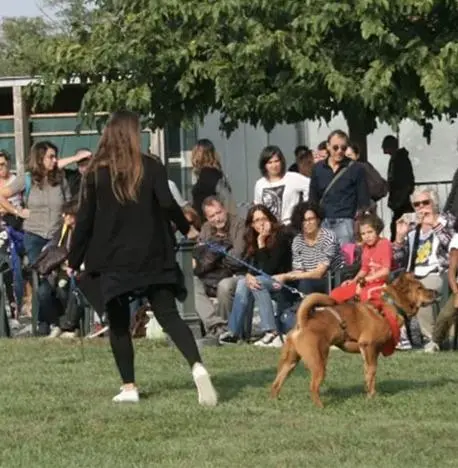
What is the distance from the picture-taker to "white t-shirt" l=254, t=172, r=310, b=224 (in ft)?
52.0

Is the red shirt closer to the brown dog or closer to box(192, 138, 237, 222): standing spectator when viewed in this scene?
box(192, 138, 237, 222): standing spectator

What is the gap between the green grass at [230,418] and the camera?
8.10 meters

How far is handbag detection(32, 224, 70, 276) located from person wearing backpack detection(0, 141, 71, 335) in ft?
0.85

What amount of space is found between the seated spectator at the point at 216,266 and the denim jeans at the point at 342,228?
41.8 inches

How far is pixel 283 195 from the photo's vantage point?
15867 millimetres

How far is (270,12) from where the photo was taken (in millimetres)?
18500

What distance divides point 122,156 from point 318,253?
522cm

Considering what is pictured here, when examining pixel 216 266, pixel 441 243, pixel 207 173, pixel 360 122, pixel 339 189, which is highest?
pixel 360 122

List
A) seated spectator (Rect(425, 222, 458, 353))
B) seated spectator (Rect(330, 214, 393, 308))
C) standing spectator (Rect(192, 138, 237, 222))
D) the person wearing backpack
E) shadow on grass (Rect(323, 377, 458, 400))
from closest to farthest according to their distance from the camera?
shadow on grass (Rect(323, 377, 458, 400)) → seated spectator (Rect(425, 222, 458, 353)) → seated spectator (Rect(330, 214, 393, 308)) → the person wearing backpack → standing spectator (Rect(192, 138, 237, 222))

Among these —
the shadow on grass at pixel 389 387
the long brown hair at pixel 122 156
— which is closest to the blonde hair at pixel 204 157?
the shadow on grass at pixel 389 387

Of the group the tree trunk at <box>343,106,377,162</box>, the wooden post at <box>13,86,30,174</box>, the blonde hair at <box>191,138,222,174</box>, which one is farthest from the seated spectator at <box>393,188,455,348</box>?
the wooden post at <box>13,86,30,174</box>

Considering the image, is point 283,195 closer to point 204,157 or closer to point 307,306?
point 204,157

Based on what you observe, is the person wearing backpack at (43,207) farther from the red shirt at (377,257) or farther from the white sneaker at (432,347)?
the white sneaker at (432,347)

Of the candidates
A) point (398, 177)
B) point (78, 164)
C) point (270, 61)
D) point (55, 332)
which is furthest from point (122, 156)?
point (398, 177)
